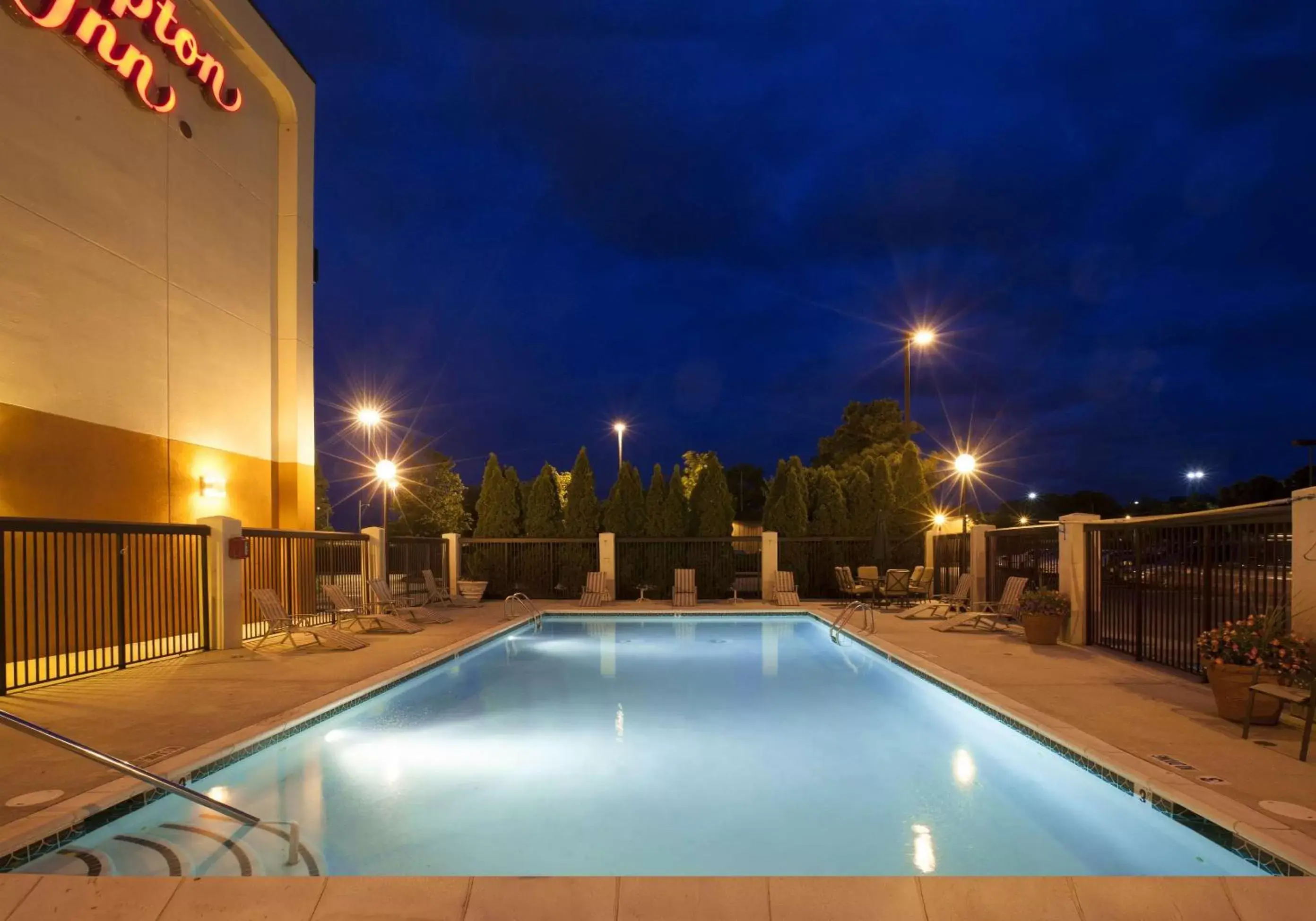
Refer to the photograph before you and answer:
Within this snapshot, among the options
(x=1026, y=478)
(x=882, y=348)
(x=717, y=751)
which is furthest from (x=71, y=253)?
(x=1026, y=478)

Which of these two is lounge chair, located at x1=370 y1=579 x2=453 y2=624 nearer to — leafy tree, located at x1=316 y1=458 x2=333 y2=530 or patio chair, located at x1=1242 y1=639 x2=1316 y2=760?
patio chair, located at x1=1242 y1=639 x2=1316 y2=760

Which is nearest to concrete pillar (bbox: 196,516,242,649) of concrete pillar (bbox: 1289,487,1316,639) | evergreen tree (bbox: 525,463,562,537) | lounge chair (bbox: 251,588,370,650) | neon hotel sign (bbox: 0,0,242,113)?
lounge chair (bbox: 251,588,370,650)

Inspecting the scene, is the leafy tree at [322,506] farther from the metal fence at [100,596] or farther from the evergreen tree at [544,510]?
the metal fence at [100,596]

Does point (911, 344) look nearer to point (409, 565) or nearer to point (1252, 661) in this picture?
point (409, 565)

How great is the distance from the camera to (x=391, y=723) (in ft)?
26.4

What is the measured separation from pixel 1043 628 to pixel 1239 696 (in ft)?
16.1

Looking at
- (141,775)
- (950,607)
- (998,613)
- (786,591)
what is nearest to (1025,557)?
(998,613)

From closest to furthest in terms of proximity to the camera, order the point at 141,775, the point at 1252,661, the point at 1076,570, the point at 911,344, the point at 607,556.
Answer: the point at 141,775 < the point at 1252,661 < the point at 1076,570 < the point at 607,556 < the point at 911,344

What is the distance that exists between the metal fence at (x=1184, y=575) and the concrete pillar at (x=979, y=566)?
12.0 ft

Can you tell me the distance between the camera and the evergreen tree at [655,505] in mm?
20703

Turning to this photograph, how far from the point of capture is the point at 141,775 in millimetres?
4266

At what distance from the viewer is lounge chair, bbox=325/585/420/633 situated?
13.2m

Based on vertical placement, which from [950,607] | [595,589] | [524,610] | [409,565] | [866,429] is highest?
[866,429]

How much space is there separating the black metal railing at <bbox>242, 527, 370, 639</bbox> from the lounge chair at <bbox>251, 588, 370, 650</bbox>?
0.57 m
